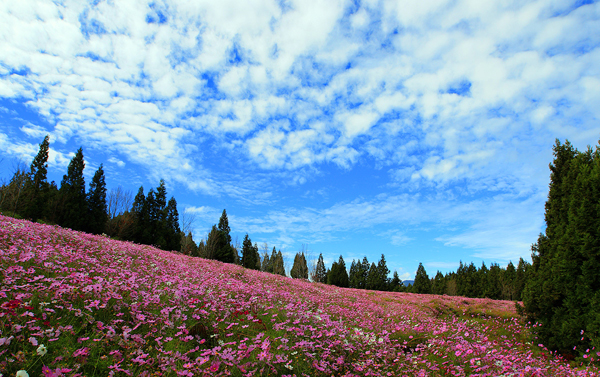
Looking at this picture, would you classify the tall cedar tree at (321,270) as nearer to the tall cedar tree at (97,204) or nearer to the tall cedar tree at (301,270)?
the tall cedar tree at (301,270)

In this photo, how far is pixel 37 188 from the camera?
92.0 feet

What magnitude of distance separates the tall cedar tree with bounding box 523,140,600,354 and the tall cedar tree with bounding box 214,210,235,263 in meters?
37.1

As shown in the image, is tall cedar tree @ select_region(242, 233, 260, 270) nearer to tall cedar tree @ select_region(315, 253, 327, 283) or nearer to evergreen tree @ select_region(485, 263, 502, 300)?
tall cedar tree @ select_region(315, 253, 327, 283)

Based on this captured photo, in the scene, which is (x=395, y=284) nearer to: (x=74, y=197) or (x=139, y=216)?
(x=139, y=216)

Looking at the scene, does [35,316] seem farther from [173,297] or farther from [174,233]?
[174,233]

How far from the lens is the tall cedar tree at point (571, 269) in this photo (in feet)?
25.4

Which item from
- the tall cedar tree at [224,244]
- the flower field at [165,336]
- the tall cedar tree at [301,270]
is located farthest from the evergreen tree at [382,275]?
the flower field at [165,336]

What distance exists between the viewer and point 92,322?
3.60 meters

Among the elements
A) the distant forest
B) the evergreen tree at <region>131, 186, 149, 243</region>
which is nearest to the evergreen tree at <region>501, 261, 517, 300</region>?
the distant forest

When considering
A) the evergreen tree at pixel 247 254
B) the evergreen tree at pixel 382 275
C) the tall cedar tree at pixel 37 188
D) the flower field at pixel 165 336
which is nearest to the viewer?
the flower field at pixel 165 336

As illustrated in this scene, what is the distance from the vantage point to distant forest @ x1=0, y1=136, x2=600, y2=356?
8047 mm

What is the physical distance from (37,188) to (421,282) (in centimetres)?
6009

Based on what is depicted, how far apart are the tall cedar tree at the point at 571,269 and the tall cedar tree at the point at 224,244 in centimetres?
3709

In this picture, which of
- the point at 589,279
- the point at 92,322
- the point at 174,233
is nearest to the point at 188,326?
the point at 92,322
